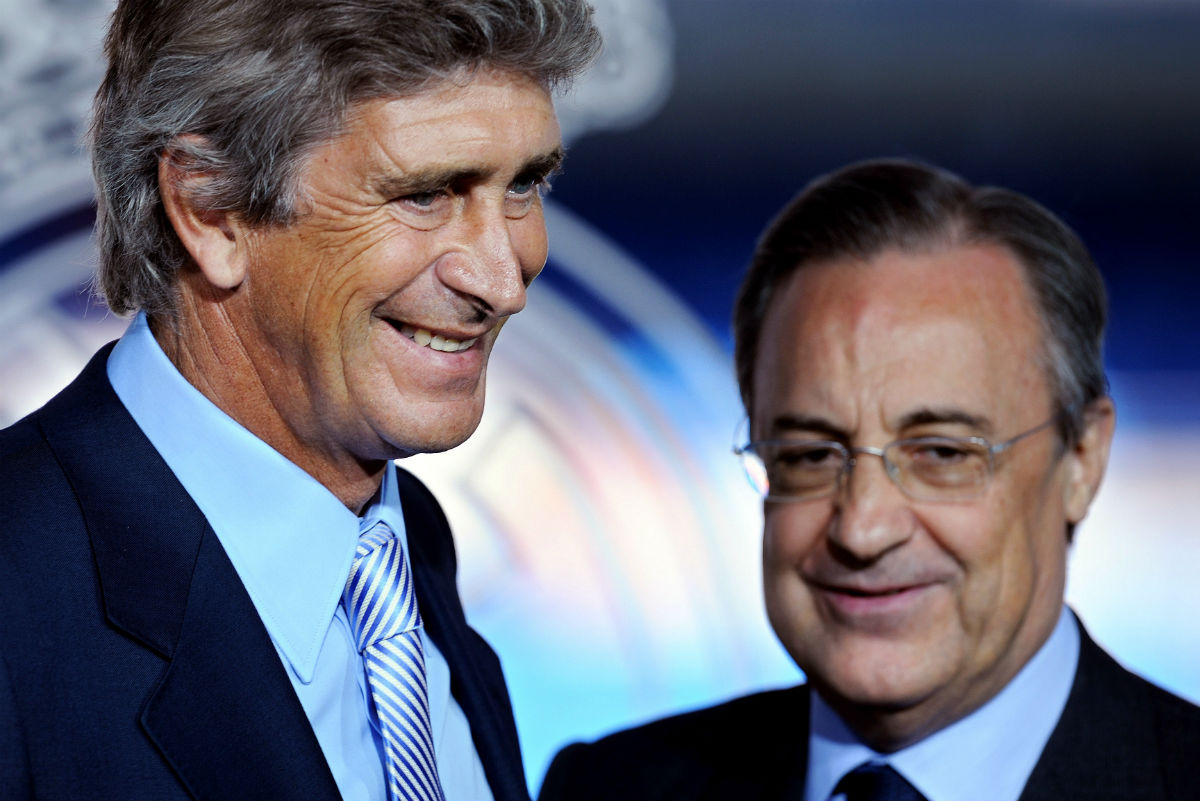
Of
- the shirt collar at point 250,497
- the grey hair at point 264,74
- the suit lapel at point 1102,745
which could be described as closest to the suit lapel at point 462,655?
the shirt collar at point 250,497

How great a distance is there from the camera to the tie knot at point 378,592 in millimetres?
1385

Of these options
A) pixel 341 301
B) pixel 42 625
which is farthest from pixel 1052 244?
pixel 42 625

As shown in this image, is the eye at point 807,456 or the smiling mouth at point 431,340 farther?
the eye at point 807,456

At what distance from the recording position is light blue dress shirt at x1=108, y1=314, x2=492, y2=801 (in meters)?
1.30

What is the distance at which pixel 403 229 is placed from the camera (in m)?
1.26

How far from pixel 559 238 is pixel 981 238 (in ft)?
3.29

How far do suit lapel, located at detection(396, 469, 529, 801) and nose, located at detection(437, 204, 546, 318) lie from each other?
479 mm

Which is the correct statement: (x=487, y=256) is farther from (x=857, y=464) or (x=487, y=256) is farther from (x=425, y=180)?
(x=857, y=464)

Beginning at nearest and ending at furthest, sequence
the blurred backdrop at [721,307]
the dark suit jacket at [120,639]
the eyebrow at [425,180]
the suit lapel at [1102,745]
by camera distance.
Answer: the dark suit jacket at [120,639], the eyebrow at [425,180], the suit lapel at [1102,745], the blurred backdrop at [721,307]

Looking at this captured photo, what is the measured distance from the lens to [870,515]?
74.8 inches

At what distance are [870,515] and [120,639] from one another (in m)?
1.09

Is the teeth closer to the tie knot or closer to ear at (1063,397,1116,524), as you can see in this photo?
the tie knot

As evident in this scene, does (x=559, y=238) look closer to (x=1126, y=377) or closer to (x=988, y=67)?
(x=988, y=67)

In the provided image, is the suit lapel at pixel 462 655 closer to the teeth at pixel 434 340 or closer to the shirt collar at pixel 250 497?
the shirt collar at pixel 250 497
